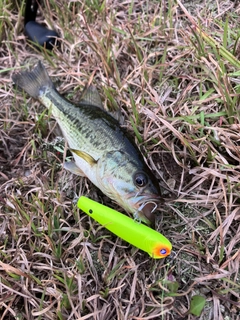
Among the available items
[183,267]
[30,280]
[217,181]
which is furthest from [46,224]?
[217,181]

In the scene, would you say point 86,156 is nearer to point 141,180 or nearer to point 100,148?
point 100,148

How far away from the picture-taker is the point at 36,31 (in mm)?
3943

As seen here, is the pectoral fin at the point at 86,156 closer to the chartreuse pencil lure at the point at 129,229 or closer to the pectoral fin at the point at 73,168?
the pectoral fin at the point at 73,168

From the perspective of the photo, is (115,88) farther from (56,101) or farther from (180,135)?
(180,135)

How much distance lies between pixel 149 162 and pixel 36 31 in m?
1.97

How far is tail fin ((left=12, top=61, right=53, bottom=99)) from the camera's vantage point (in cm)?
352

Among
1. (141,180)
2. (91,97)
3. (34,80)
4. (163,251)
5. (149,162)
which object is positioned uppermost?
(34,80)

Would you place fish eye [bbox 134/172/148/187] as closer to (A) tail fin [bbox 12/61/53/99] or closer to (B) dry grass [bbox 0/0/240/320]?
(B) dry grass [bbox 0/0/240/320]

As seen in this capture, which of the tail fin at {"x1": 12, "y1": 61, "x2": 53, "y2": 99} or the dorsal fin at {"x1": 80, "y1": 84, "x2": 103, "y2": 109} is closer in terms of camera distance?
the dorsal fin at {"x1": 80, "y1": 84, "x2": 103, "y2": 109}

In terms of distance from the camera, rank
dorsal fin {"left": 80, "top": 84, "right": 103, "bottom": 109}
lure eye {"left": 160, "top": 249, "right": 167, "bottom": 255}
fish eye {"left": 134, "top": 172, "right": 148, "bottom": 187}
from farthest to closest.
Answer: dorsal fin {"left": 80, "top": 84, "right": 103, "bottom": 109}, fish eye {"left": 134, "top": 172, "right": 148, "bottom": 187}, lure eye {"left": 160, "top": 249, "right": 167, "bottom": 255}

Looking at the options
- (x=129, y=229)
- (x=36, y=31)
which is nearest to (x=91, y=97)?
(x=36, y=31)

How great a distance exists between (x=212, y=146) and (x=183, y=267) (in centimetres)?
97

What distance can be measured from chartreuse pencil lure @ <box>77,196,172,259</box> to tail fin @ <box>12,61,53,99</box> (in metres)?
1.25

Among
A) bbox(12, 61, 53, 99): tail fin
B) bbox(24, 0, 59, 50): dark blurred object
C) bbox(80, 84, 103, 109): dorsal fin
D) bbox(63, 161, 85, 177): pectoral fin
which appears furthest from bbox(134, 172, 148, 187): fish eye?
bbox(24, 0, 59, 50): dark blurred object
